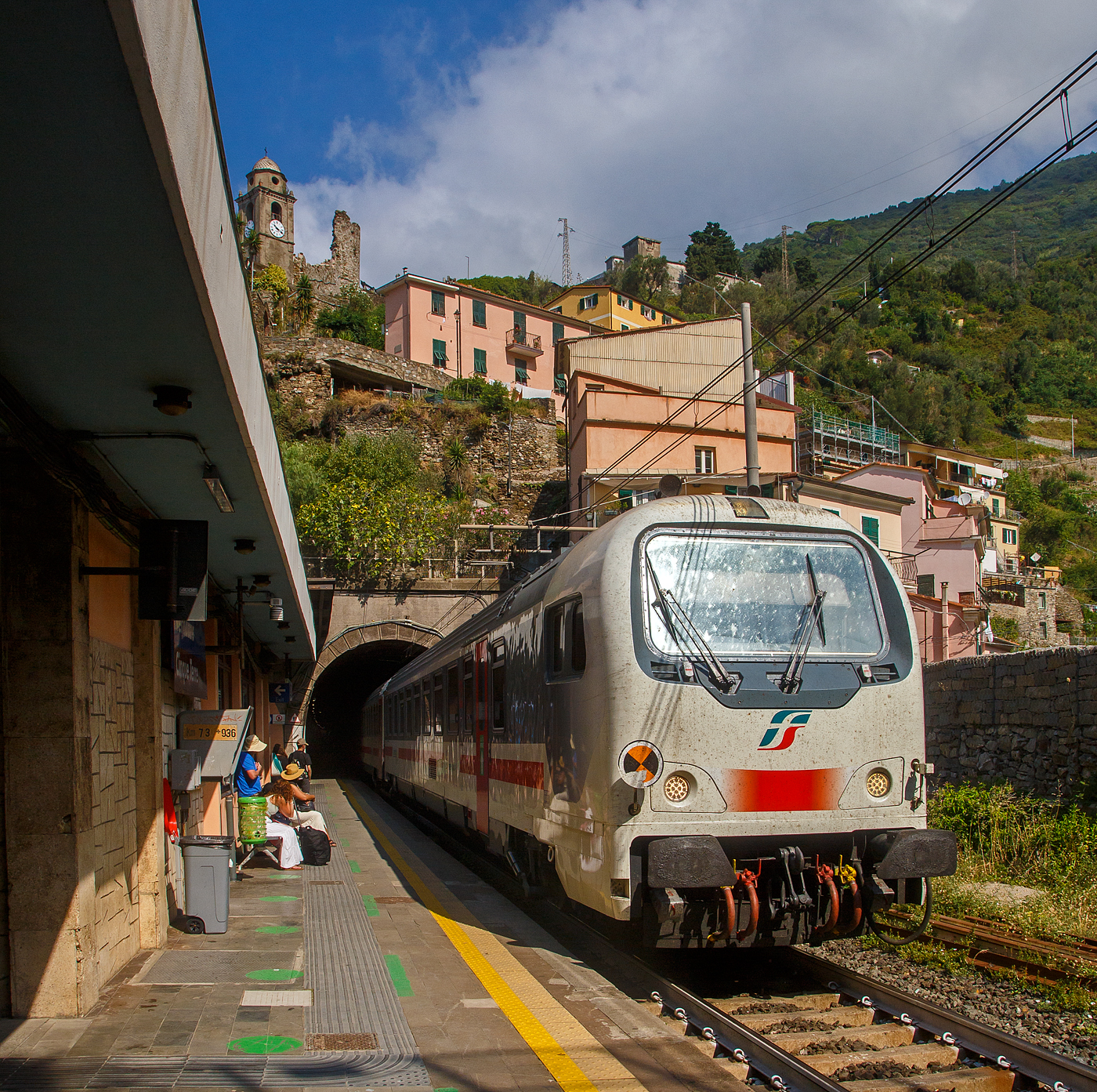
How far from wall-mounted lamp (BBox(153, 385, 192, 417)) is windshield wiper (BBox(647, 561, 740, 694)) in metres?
2.88

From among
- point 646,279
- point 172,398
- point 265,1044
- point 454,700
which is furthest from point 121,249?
point 646,279

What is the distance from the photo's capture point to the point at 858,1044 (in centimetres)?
498

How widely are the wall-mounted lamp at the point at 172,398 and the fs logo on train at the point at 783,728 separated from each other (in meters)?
3.58

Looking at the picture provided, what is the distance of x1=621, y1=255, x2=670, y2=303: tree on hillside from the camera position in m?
87.5

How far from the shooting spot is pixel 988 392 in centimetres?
8825

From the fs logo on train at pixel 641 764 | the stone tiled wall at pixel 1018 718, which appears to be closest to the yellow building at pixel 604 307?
the stone tiled wall at pixel 1018 718

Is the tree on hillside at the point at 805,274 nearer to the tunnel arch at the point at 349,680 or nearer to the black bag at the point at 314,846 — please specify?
the tunnel arch at the point at 349,680

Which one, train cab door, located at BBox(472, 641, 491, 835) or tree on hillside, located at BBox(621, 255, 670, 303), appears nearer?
train cab door, located at BBox(472, 641, 491, 835)

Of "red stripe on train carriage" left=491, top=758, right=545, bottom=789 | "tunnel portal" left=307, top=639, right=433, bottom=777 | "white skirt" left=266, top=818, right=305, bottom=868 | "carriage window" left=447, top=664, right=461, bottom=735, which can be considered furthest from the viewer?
"tunnel portal" left=307, top=639, right=433, bottom=777

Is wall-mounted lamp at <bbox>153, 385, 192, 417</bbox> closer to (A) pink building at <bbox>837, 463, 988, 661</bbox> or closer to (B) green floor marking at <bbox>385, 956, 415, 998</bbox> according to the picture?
(B) green floor marking at <bbox>385, 956, 415, 998</bbox>

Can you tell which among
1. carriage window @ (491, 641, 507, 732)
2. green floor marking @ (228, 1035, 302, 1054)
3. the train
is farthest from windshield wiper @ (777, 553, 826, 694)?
green floor marking @ (228, 1035, 302, 1054)

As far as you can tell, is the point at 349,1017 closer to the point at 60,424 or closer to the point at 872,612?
the point at 60,424

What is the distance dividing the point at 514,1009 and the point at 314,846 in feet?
19.9

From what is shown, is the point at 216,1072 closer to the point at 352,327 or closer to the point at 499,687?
the point at 499,687
